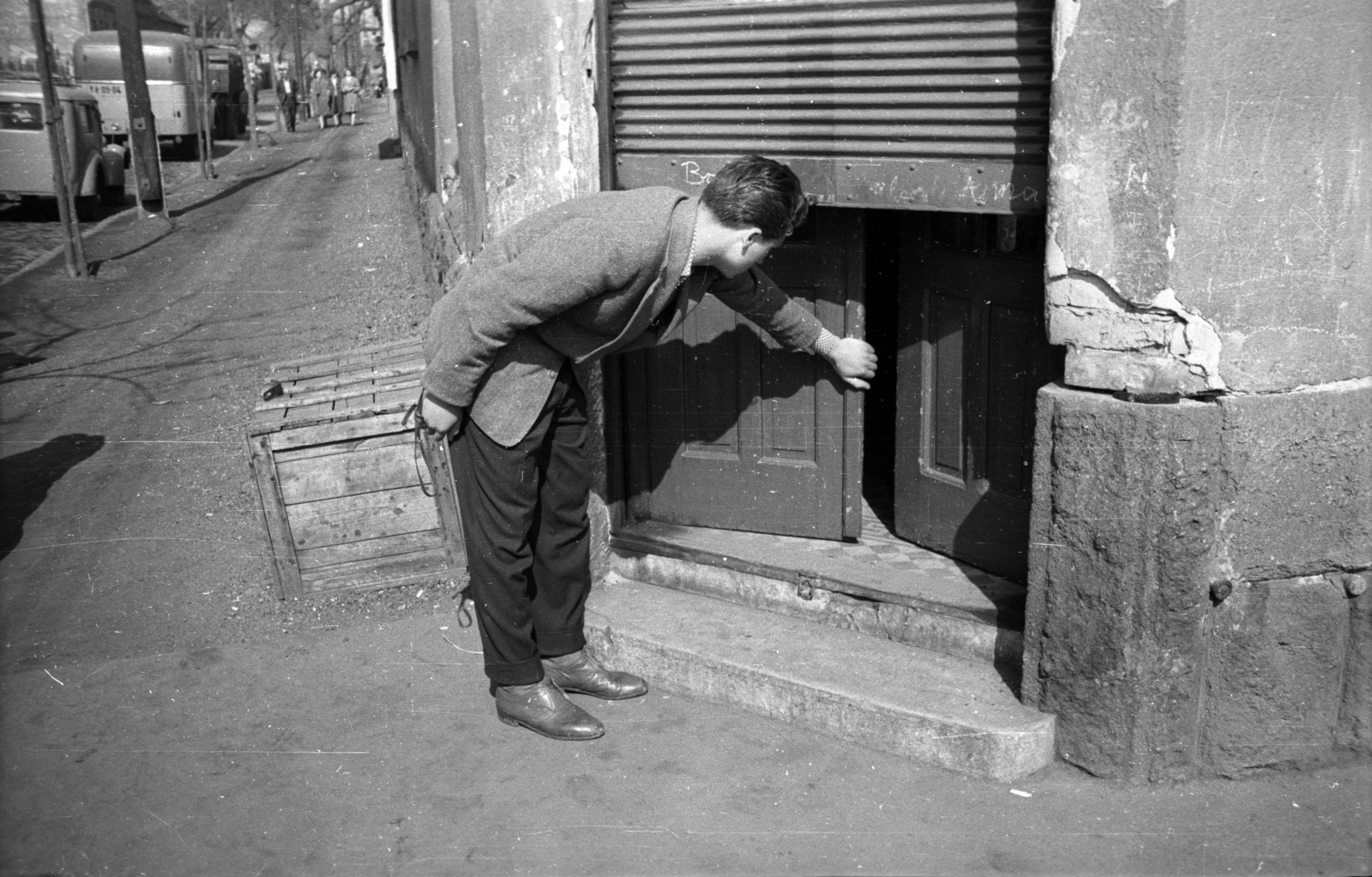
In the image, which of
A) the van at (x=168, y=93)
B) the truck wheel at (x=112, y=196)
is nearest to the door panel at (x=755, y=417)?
the truck wheel at (x=112, y=196)

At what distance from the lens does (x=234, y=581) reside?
5.41 metres

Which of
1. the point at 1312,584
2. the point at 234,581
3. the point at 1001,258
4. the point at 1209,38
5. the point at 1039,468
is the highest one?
the point at 1209,38

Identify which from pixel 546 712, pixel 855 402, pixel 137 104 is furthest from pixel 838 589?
pixel 137 104

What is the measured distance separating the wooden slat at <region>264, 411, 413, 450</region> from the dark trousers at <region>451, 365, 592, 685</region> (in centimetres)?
94

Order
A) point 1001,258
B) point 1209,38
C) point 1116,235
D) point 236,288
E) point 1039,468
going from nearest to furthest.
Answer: point 1209,38 → point 1116,235 → point 1039,468 → point 1001,258 → point 236,288

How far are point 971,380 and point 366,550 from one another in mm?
2454

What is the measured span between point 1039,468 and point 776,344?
1301 millimetres

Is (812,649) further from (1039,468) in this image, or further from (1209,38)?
(1209,38)

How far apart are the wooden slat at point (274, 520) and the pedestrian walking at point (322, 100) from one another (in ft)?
112

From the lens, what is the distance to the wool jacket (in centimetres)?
351

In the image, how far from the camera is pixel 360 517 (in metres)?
4.95

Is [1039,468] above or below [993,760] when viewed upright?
above

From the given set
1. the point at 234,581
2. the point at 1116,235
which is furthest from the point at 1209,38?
the point at 234,581

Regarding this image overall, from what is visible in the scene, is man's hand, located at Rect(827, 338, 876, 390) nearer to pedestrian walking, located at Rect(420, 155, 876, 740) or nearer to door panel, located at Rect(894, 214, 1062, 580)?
pedestrian walking, located at Rect(420, 155, 876, 740)
